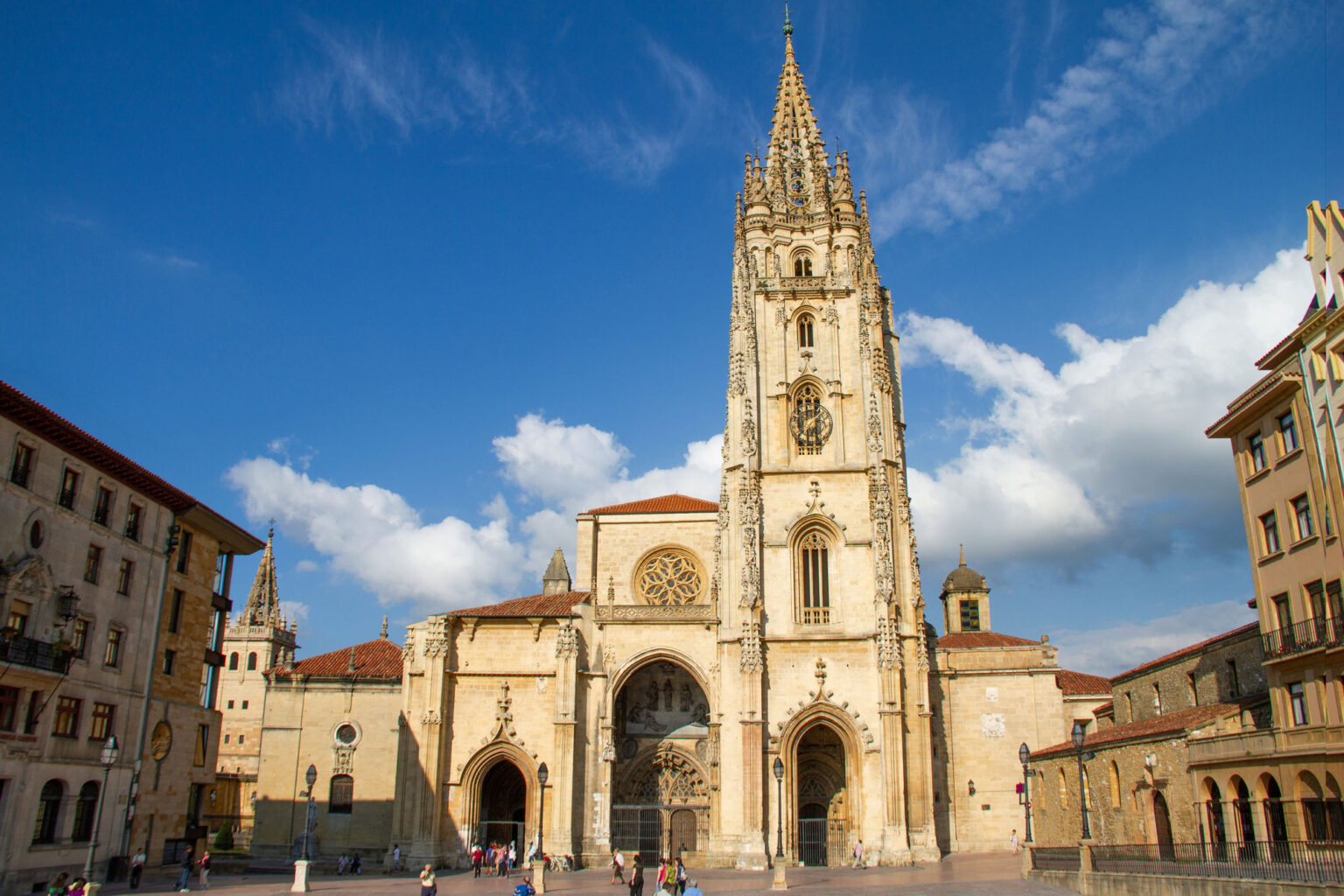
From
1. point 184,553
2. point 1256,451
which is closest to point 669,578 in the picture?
point 184,553

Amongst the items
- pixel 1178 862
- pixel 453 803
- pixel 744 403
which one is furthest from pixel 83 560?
pixel 1178 862

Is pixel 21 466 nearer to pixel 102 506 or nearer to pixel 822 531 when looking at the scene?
pixel 102 506

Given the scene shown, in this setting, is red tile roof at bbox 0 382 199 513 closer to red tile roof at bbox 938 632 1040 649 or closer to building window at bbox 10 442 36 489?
building window at bbox 10 442 36 489

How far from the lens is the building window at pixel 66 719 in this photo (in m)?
23.1

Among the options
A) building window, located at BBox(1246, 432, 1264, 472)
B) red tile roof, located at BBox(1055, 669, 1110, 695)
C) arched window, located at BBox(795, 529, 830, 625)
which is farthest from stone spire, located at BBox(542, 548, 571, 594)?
building window, located at BBox(1246, 432, 1264, 472)

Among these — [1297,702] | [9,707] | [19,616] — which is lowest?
[9,707]

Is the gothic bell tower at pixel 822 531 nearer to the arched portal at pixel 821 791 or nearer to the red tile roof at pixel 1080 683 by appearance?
the arched portal at pixel 821 791

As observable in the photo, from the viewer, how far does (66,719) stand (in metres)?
23.4

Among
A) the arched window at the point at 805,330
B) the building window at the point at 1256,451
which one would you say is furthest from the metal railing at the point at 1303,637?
the arched window at the point at 805,330

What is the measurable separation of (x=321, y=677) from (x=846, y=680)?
20.5 m

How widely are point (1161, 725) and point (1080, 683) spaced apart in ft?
50.1

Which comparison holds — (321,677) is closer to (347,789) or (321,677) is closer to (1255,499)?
(347,789)

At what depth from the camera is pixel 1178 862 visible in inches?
696

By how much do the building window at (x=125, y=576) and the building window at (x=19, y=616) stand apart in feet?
11.2
